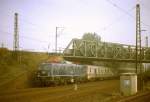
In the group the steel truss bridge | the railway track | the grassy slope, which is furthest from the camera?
the steel truss bridge

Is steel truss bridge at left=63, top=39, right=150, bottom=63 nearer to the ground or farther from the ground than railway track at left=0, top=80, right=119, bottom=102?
farther from the ground

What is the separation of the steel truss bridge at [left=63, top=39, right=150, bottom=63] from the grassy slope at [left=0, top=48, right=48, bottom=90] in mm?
8711

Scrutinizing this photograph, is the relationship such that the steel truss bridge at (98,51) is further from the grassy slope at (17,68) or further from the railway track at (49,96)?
the railway track at (49,96)

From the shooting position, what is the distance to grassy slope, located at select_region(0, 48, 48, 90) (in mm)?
34688

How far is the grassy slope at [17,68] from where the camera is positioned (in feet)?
114

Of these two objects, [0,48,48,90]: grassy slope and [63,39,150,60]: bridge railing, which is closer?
[0,48,48,90]: grassy slope

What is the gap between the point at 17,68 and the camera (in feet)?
145

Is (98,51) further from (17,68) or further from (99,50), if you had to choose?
(17,68)

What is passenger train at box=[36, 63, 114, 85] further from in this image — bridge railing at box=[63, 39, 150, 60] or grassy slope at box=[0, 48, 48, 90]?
bridge railing at box=[63, 39, 150, 60]

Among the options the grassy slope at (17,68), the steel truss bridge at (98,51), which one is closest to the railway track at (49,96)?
the grassy slope at (17,68)

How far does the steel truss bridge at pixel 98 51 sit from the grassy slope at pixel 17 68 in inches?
343

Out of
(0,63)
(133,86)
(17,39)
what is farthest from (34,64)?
(133,86)

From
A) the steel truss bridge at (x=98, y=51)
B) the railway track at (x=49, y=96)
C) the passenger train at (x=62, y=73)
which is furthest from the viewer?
the steel truss bridge at (x=98, y=51)

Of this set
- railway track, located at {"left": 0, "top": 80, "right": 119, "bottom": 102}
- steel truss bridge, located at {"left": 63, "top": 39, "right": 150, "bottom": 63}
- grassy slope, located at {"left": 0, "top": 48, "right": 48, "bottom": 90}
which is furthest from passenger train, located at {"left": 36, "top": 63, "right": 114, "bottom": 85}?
steel truss bridge, located at {"left": 63, "top": 39, "right": 150, "bottom": 63}
